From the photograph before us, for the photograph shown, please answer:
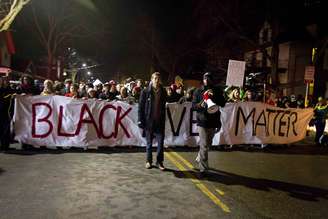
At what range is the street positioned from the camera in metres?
5.30

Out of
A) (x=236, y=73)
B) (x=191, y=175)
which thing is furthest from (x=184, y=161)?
(x=236, y=73)

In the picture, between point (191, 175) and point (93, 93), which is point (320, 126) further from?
point (93, 93)

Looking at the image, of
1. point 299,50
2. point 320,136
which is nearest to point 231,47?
point 299,50

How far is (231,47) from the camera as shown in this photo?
37.9m

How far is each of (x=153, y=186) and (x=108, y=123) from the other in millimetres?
3887

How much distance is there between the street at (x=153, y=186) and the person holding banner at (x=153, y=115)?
0.43 m

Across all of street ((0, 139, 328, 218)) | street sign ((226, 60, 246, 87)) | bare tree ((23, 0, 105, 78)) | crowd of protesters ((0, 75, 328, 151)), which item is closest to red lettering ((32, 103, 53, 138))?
street ((0, 139, 328, 218))

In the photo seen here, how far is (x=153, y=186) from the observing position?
6484 mm

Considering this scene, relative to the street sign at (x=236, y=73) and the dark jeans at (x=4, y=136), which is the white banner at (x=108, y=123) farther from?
the street sign at (x=236, y=73)

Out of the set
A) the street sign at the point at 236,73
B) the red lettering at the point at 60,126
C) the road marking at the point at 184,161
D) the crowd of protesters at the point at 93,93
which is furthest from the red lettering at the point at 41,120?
the street sign at the point at 236,73

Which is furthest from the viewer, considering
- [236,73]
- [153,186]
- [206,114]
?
[236,73]

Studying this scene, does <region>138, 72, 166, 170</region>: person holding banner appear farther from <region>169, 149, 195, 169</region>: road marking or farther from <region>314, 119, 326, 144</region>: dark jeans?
<region>314, 119, 326, 144</region>: dark jeans

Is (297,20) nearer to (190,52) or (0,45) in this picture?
(190,52)

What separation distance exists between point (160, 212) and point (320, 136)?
9758mm
